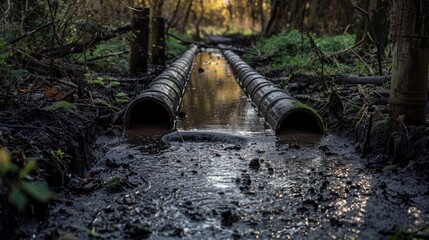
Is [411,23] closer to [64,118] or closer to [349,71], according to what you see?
[64,118]

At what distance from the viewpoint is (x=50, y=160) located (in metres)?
3.84

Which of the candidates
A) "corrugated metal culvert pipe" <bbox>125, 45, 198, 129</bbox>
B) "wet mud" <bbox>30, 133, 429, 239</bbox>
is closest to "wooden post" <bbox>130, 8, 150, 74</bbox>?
"corrugated metal culvert pipe" <bbox>125, 45, 198, 129</bbox>

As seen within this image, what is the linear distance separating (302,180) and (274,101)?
257cm

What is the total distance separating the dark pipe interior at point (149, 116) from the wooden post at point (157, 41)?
200 inches

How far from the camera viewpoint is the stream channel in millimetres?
3193

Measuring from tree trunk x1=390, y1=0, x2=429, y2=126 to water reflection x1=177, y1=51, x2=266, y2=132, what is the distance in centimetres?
217

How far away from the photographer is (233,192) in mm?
3902

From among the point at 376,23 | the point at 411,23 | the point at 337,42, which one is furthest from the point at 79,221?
the point at 337,42

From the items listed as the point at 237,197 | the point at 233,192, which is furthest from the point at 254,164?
the point at 237,197

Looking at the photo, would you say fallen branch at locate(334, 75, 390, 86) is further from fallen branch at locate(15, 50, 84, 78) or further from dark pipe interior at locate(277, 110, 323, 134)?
fallen branch at locate(15, 50, 84, 78)

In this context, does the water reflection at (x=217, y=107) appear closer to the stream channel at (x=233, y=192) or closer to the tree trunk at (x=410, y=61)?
the stream channel at (x=233, y=192)

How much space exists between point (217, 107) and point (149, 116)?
1.55m

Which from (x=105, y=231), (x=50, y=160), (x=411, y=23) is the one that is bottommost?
(x=105, y=231)

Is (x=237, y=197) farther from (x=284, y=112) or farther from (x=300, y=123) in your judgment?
(x=300, y=123)
